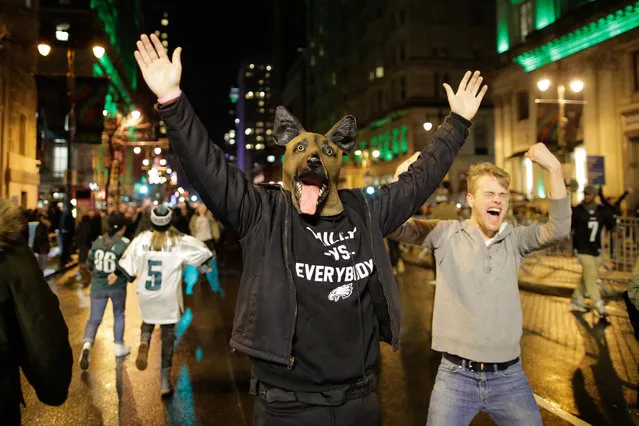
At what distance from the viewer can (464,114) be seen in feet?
10.5

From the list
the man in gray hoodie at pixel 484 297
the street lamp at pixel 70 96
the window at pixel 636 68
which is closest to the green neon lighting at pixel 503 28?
the window at pixel 636 68

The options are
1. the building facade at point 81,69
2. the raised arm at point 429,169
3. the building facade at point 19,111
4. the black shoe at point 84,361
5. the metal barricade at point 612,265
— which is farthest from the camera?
the building facade at point 81,69

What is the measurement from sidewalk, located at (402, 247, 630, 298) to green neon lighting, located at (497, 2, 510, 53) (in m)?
23.9

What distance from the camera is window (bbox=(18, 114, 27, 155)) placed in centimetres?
3047

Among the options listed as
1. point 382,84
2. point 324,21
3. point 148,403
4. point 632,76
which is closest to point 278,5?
point 324,21

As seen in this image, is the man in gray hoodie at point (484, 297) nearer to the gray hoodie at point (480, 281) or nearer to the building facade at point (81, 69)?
the gray hoodie at point (480, 281)

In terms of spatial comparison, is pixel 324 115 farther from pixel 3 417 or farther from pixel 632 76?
pixel 3 417

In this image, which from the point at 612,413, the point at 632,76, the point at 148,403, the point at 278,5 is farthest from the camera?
the point at 278,5

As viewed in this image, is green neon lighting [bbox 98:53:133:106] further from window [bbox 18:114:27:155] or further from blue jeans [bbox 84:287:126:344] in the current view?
blue jeans [bbox 84:287:126:344]

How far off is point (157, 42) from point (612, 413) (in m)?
5.37

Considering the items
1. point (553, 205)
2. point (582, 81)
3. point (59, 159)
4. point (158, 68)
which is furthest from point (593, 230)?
point (59, 159)

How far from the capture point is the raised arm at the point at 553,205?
11.4 ft

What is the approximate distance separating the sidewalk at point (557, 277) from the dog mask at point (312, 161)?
11017 millimetres

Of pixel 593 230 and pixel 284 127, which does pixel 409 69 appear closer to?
pixel 593 230
